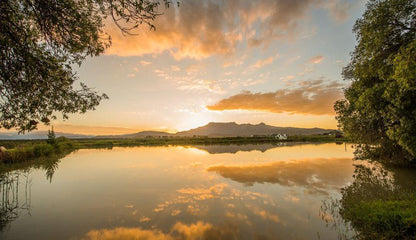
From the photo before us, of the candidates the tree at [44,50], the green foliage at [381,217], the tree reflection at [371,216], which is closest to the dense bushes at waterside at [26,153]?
the tree at [44,50]

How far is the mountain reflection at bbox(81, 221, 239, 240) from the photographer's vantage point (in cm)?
621

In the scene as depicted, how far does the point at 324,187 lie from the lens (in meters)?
11.8

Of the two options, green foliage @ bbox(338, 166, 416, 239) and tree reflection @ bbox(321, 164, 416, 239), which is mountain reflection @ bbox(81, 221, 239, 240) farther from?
green foliage @ bbox(338, 166, 416, 239)

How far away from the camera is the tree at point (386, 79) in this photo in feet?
33.0

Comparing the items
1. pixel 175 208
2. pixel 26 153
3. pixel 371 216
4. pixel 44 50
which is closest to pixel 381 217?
pixel 371 216

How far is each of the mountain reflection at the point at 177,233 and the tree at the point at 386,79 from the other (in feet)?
33.6

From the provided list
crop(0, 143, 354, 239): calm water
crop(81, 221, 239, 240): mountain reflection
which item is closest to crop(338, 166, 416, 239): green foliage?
crop(0, 143, 354, 239): calm water

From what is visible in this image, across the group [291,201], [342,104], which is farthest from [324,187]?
[342,104]

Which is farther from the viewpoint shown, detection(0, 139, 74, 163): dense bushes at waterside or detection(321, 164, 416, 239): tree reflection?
detection(0, 139, 74, 163): dense bushes at waterside

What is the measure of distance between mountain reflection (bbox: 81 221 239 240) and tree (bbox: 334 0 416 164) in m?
10.2

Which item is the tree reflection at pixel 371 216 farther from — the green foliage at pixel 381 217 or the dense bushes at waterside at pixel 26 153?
the dense bushes at waterside at pixel 26 153

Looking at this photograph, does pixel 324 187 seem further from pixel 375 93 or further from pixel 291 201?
pixel 375 93

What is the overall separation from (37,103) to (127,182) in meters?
8.20

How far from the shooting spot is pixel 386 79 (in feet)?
38.3
